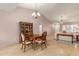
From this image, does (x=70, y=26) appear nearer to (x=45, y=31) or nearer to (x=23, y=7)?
(x=45, y=31)

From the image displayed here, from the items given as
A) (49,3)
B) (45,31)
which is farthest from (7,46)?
(49,3)

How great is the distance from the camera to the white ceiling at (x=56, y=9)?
7.45 ft

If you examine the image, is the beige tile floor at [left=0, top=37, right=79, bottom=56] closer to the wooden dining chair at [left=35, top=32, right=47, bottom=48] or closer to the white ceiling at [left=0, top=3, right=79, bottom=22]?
the wooden dining chair at [left=35, top=32, right=47, bottom=48]

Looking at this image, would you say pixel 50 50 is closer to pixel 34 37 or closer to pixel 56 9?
pixel 34 37

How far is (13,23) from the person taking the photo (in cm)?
234

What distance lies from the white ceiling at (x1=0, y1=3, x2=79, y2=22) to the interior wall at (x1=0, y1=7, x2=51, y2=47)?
4.1 inches

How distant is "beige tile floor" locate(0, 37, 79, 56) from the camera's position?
230cm

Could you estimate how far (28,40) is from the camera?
2494 millimetres

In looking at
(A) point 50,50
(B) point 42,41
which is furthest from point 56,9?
(A) point 50,50

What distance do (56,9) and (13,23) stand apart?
0.97 metres

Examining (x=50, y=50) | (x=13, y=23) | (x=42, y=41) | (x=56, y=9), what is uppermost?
(x=56, y=9)

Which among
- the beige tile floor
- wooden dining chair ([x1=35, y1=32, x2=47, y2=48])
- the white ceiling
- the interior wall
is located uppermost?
the white ceiling

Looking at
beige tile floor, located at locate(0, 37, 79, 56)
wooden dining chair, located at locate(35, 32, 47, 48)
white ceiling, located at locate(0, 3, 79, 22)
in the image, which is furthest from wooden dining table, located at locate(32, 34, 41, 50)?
white ceiling, located at locate(0, 3, 79, 22)

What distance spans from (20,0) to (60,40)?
1232 millimetres
